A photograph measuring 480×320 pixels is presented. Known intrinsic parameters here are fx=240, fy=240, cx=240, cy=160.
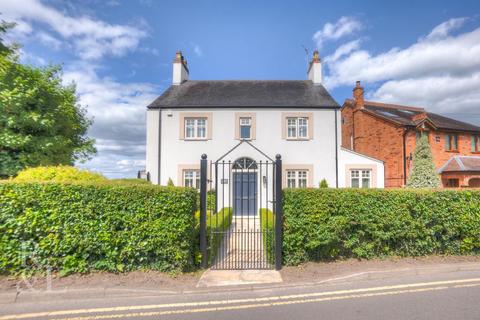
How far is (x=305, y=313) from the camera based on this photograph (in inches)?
152

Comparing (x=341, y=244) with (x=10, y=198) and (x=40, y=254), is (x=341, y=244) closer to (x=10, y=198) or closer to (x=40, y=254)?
(x=40, y=254)

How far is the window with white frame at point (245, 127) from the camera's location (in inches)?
568

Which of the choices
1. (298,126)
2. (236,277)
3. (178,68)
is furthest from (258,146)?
(236,277)

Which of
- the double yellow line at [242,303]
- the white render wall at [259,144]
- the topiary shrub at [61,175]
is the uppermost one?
the white render wall at [259,144]

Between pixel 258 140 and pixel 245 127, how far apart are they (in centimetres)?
113

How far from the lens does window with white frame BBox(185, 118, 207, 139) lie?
1442 centimetres

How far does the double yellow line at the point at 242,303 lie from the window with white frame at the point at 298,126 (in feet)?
33.7

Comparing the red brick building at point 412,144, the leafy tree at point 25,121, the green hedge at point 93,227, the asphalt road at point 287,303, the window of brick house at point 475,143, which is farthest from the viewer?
the window of brick house at point 475,143

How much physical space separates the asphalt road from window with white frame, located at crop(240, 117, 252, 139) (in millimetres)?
10318

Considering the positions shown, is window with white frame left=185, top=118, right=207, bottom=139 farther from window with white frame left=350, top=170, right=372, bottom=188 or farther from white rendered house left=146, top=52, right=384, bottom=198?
window with white frame left=350, top=170, right=372, bottom=188

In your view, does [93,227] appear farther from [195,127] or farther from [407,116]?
[407,116]

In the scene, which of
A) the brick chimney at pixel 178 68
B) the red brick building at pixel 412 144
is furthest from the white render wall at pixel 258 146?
the red brick building at pixel 412 144

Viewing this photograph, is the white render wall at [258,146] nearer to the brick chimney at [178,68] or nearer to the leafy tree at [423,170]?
the leafy tree at [423,170]

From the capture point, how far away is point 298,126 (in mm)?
14375
